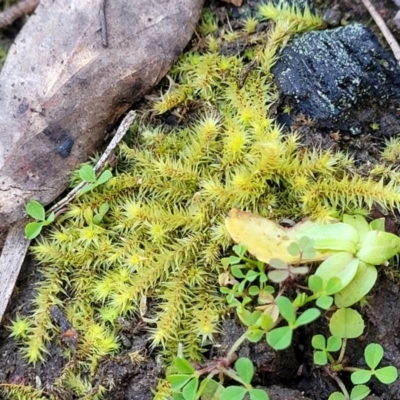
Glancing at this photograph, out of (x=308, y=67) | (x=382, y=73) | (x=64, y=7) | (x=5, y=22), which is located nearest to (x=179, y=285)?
(x=308, y=67)

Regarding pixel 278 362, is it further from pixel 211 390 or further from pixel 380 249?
pixel 380 249

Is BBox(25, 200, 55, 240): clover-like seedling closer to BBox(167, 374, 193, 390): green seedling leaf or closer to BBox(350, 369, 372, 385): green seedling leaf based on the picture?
BBox(167, 374, 193, 390): green seedling leaf

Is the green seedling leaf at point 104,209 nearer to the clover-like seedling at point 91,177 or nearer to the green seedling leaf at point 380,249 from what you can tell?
the clover-like seedling at point 91,177

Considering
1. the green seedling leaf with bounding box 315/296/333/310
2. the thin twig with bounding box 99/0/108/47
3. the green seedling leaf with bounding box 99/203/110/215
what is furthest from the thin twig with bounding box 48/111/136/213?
the green seedling leaf with bounding box 315/296/333/310

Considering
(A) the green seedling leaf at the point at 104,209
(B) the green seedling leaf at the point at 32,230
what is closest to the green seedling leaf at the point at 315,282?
(A) the green seedling leaf at the point at 104,209

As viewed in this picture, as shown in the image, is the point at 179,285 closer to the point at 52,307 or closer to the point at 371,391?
the point at 52,307

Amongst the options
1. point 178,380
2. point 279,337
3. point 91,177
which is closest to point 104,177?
point 91,177
